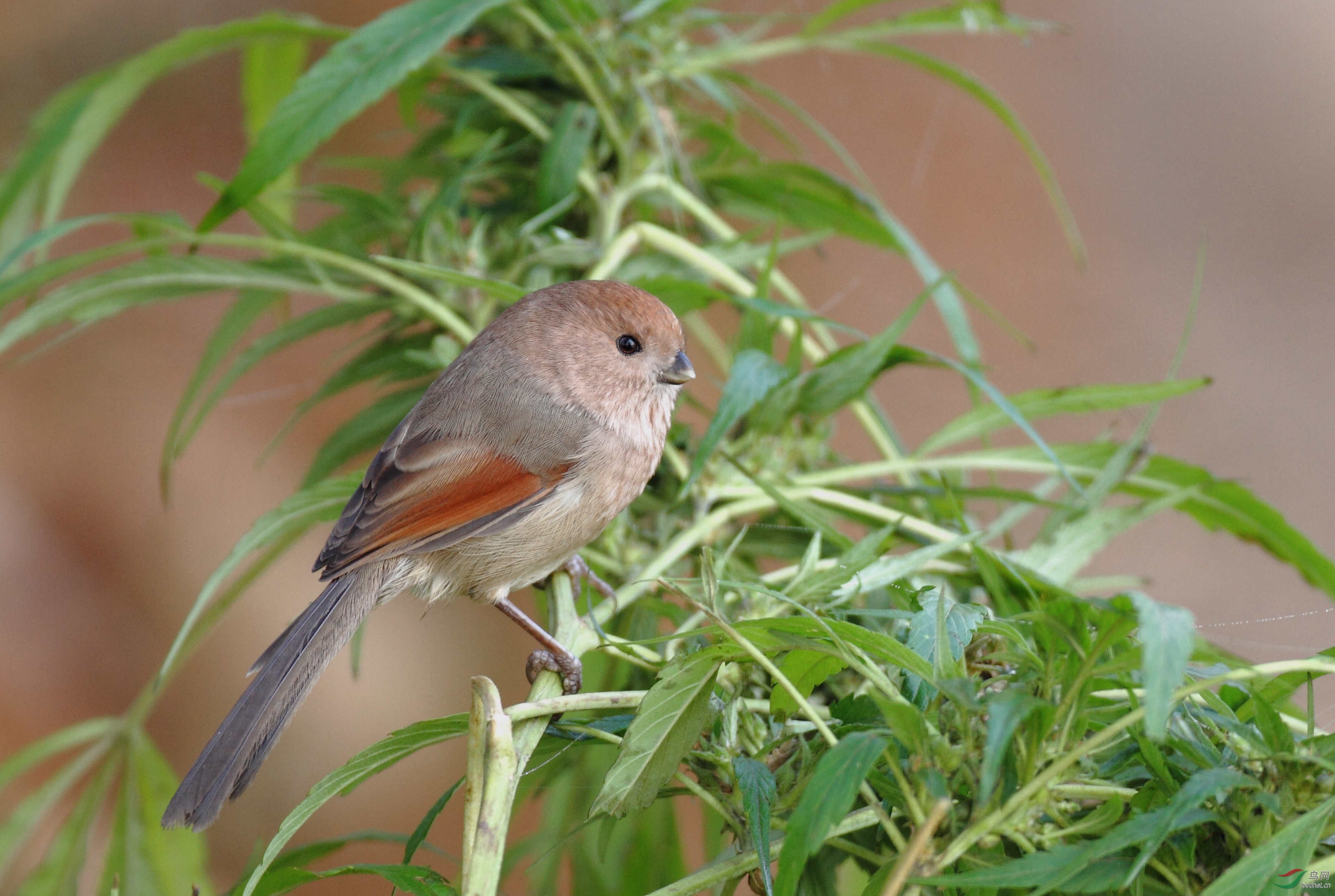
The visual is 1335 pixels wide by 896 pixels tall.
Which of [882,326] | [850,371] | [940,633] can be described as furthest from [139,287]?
[882,326]

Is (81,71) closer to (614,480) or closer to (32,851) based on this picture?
(32,851)

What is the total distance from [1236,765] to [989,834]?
0.63ft

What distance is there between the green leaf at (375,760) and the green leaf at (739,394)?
40 centimetres

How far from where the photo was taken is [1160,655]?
59 centimetres

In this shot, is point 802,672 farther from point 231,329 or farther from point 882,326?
point 882,326

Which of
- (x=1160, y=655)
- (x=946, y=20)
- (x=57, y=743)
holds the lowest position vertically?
(x=57, y=743)

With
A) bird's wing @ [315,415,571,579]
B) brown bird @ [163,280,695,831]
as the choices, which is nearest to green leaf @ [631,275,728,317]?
brown bird @ [163,280,695,831]

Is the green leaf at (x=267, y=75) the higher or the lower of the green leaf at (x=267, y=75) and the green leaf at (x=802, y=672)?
the higher

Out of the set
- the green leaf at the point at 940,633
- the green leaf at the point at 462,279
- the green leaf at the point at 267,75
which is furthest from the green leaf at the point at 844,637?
the green leaf at the point at 267,75

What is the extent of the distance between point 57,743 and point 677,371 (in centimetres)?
114

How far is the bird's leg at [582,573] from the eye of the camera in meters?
1.32

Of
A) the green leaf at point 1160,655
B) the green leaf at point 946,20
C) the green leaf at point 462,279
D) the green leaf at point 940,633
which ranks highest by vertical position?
the green leaf at point 946,20

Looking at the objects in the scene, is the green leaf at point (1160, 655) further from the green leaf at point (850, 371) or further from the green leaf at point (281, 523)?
the green leaf at point (281, 523)

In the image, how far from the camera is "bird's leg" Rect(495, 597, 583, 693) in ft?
3.45
